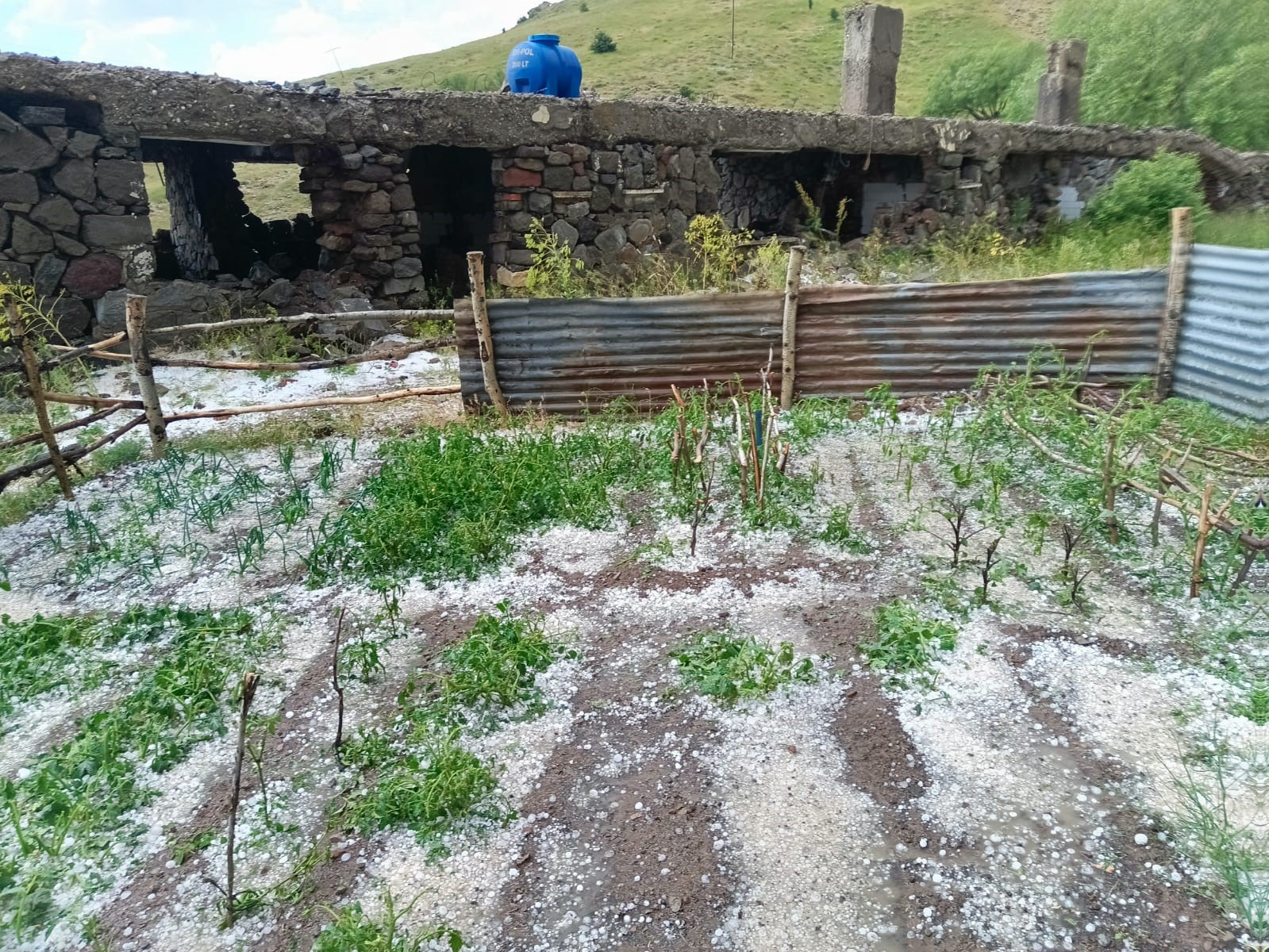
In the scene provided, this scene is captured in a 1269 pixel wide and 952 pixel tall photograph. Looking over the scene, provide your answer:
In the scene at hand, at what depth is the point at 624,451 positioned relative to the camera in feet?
16.3

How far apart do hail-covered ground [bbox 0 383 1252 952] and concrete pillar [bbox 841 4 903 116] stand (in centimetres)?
832

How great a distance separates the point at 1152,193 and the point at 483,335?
357 inches

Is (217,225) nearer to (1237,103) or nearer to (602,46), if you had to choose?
(1237,103)

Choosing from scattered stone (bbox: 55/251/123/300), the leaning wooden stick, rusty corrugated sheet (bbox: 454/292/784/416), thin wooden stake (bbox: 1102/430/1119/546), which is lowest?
thin wooden stake (bbox: 1102/430/1119/546)

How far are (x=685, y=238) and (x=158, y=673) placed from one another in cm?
657

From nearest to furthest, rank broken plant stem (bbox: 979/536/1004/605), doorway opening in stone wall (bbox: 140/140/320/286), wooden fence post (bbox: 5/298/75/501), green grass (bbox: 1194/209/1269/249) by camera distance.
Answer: broken plant stem (bbox: 979/536/1004/605) < wooden fence post (bbox: 5/298/75/501) < doorway opening in stone wall (bbox: 140/140/320/286) < green grass (bbox: 1194/209/1269/249)

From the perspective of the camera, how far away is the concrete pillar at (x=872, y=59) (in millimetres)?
10781

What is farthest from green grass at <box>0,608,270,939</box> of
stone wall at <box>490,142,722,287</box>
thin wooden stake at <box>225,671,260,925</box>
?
stone wall at <box>490,142,722,287</box>

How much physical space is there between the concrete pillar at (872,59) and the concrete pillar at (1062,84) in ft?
8.64

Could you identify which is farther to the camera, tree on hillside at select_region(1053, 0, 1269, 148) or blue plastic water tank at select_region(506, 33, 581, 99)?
tree on hillside at select_region(1053, 0, 1269, 148)

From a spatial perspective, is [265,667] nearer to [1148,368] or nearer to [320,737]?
[320,737]

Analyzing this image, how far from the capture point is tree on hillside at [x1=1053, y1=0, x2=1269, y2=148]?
43.9 feet

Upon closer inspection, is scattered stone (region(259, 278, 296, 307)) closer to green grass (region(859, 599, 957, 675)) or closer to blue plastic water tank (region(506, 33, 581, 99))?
blue plastic water tank (region(506, 33, 581, 99))

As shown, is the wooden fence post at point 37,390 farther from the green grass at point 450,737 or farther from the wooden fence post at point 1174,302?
the wooden fence post at point 1174,302
